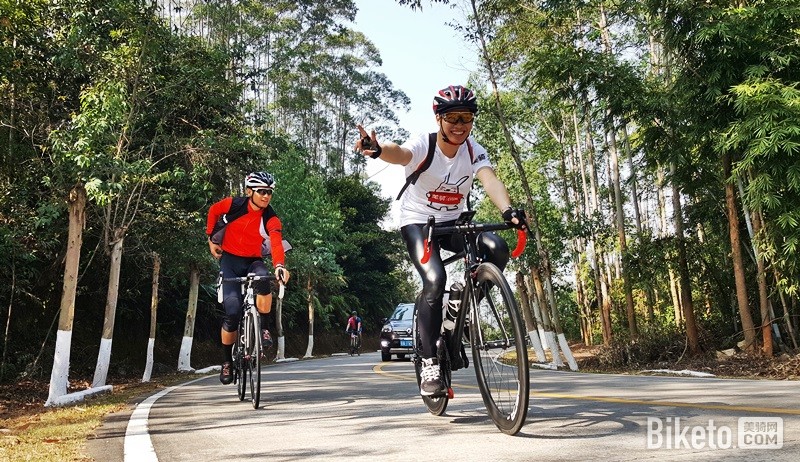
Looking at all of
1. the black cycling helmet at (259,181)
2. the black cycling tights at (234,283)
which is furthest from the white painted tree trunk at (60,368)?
the black cycling helmet at (259,181)

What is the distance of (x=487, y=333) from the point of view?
492 centimetres

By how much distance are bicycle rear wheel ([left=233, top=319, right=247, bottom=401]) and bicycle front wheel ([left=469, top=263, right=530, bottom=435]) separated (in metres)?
3.91

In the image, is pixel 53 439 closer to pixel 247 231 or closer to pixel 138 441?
pixel 138 441

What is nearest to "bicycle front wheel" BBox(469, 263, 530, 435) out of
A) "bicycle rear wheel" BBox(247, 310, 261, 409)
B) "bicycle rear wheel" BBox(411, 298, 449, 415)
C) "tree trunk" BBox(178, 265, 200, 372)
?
"bicycle rear wheel" BBox(411, 298, 449, 415)

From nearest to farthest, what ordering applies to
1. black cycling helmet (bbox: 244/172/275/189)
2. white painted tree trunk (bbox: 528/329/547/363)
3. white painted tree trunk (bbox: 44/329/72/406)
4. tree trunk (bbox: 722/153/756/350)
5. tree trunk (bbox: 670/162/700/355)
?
black cycling helmet (bbox: 244/172/275/189) → white painted tree trunk (bbox: 44/329/72/406) → tree trunk (bbox: 722/153/756/350) → tree trunk (bbox: 670/162/700/355) → white painted tree trunk (bbox: 528/329/547/363)

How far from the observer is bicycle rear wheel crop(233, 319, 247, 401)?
8.16 metres

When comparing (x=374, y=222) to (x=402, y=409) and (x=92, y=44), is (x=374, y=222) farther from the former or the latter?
(x=402, y=409)

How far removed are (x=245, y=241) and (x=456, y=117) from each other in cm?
399

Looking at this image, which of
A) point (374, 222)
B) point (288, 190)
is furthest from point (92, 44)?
point (374, 222)

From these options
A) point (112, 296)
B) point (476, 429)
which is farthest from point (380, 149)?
point (112, 296)

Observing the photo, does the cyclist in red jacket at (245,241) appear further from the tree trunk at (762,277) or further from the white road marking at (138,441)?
the tree trunk at (762,277)

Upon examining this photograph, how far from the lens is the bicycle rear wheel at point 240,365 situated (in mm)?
8164

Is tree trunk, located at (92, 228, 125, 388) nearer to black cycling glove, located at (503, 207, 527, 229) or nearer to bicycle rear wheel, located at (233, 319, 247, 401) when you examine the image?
bicycle rear wheel, located at (233, 319, 247, 401)

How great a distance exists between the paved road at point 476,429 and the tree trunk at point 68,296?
6.47 meters
